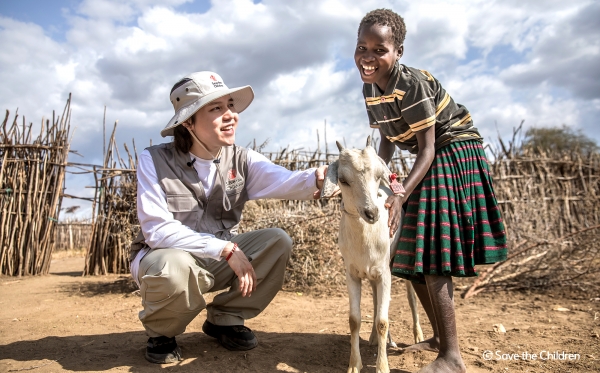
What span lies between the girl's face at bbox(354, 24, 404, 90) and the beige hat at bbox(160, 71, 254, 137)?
3.16ft

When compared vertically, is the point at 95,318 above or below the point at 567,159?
below

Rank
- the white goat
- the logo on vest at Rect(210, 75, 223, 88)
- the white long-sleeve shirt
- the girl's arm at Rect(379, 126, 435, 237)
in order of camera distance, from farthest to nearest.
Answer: the logo on vest at Rect(210, 75, 223, 88)
the white long-sleeve shirt
the girl's arm at Rect(379, 126, 435, 237)
the white goat

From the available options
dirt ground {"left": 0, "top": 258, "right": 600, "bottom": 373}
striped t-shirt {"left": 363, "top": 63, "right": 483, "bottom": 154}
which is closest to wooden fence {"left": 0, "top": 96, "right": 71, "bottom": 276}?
dirt ground {"left": 0, "top": 258, "right": 600, "bottom": 373}

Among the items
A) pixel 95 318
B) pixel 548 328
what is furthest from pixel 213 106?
pixel 548 328

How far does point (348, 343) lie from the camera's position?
12.4ft

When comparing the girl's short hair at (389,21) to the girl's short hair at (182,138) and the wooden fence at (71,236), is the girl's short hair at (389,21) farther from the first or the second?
the wooden fence at (71,236)

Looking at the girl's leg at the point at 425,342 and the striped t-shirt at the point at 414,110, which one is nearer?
the striped t-shirt at the point at 414,110

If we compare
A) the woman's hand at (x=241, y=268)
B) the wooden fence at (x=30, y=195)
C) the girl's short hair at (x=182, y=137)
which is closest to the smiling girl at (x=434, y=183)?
the woman's hand at (x=241, y=268)

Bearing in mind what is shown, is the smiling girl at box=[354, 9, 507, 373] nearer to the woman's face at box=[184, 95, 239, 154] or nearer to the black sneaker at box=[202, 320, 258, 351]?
the woman's face at box=[184, 95, 239, 154]

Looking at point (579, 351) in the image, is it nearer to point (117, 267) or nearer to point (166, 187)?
point (166, 187)

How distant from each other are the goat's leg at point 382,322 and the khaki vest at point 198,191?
128cm

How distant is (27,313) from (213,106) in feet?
11.8

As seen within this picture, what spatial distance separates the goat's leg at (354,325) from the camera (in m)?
2.99

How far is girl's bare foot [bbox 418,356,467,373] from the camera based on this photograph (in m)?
2.82
